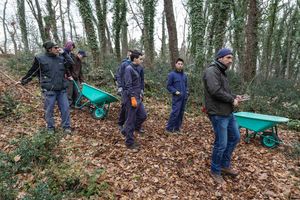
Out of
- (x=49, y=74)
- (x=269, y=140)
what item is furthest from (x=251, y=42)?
(x=49, y=74)

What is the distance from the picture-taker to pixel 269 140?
6328 mm

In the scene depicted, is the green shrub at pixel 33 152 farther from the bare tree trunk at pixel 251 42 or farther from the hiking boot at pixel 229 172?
the bare tree trunk at pixel 251 42

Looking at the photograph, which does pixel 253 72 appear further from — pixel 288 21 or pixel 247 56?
pixel 288 21

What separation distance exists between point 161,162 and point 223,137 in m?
1.42

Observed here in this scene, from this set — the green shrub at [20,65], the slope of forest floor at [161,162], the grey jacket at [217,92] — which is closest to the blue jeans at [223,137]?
the grey jacket at [217,92]

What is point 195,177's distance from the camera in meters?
4.72

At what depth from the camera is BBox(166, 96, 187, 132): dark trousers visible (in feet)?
21.5

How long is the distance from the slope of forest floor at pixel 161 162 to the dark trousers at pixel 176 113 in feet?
0.92

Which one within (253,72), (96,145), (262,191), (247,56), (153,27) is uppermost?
(153,27)

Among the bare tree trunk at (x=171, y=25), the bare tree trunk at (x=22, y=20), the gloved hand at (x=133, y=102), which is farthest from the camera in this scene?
the bare tree trunk at (x=22, y=20)

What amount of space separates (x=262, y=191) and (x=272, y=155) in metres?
1.63

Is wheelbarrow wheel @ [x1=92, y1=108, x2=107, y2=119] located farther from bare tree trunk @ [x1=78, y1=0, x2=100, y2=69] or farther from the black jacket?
bare tree trunk @ [x1=78, y1=0, x2=100, y2=69]

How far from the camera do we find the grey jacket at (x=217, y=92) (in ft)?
13.6

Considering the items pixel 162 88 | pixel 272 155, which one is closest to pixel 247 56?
pixel 162 88
